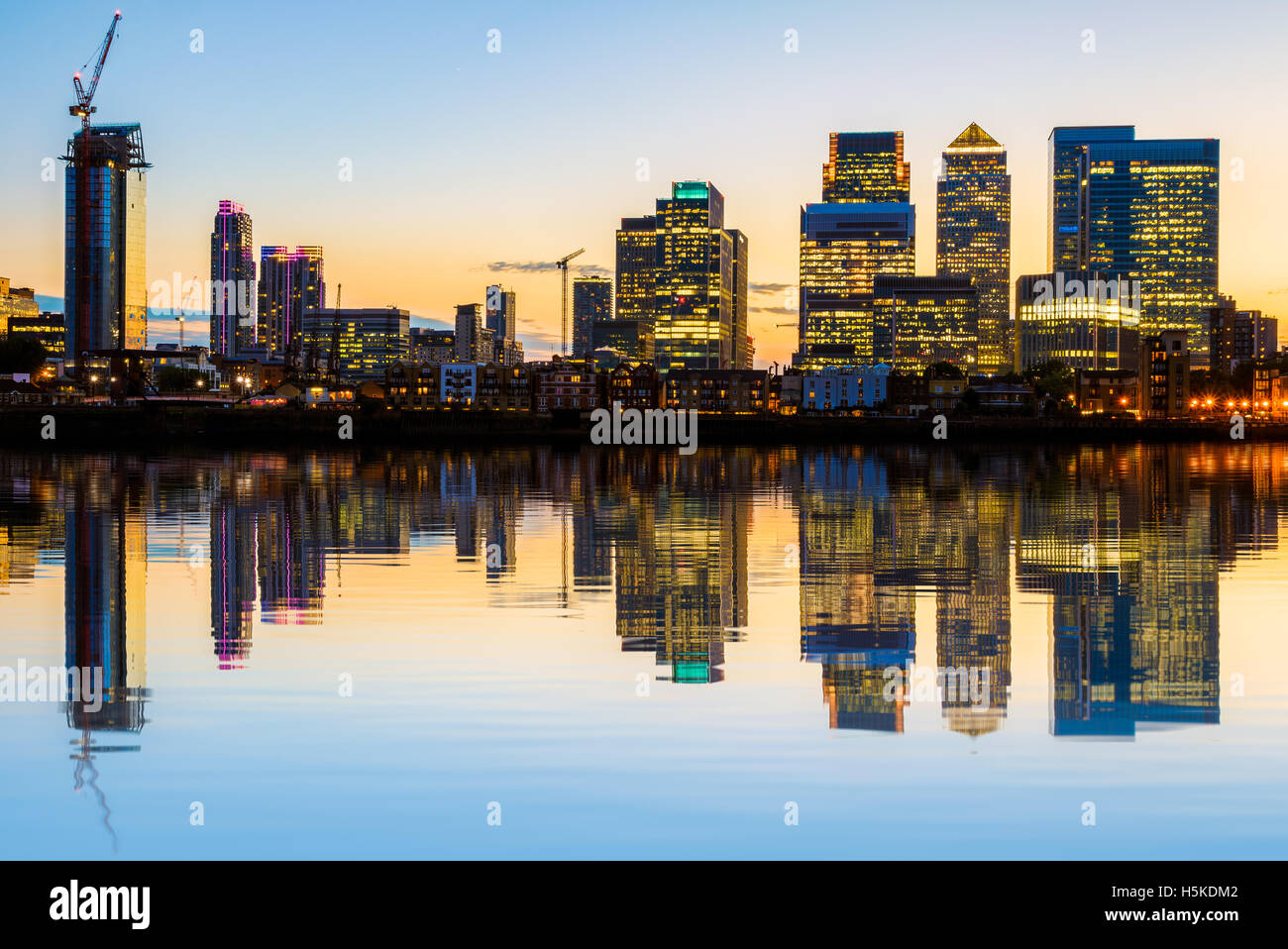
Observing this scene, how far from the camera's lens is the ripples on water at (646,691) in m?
11.0

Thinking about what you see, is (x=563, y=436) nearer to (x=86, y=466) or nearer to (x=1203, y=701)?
(x=86, y=466)

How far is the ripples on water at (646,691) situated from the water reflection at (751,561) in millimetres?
134

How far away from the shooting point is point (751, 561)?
31.2 meters

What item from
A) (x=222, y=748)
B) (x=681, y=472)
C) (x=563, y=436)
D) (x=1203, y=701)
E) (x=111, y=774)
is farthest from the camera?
(x=563, y=436)

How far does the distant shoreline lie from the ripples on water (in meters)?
103

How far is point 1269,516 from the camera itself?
148 ft

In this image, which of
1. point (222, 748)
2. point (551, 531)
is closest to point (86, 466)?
point (551, 531)

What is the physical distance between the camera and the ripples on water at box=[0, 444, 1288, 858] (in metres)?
11.0
